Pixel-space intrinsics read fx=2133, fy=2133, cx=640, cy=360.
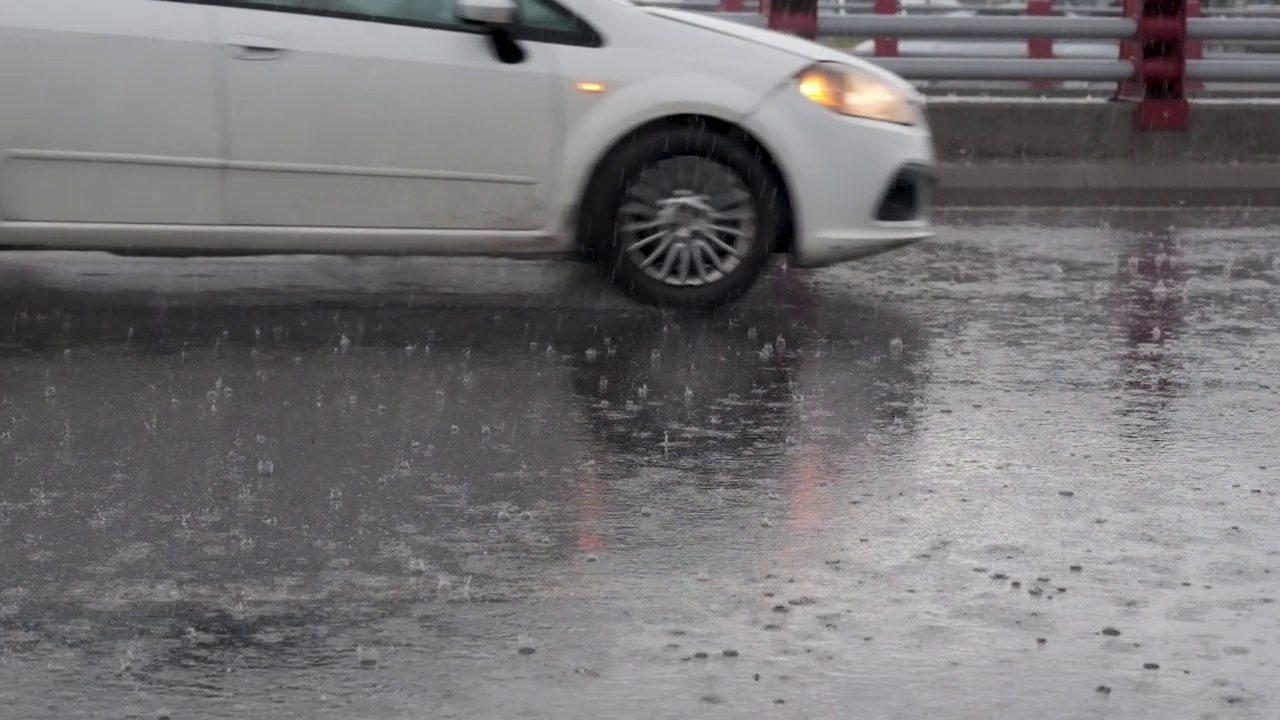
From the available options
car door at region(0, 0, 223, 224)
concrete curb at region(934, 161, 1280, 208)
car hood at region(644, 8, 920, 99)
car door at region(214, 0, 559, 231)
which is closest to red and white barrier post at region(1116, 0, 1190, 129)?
concrete curb at region(934, 161, 1280, 208)

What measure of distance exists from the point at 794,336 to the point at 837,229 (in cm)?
64

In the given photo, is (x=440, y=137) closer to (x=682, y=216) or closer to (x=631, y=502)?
(x=682, y=216)

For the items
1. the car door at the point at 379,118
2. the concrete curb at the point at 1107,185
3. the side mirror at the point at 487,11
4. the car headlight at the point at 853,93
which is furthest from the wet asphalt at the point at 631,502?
the concrete curb at the point at 1107,185

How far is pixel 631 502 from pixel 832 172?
10.6 ft

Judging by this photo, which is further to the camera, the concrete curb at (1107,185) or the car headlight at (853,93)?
the concrete curb at (1107,185)

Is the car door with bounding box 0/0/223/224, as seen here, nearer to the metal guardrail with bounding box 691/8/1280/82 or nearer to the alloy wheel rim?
the alloy wheel rim

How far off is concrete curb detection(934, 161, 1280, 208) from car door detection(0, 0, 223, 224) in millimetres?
5753

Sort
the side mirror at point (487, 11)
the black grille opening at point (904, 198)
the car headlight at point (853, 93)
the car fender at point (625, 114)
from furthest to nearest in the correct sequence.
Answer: the black grille opening at point (904, 198) < the car headlight at point (853, 93) < the car fender at point (625, 114) < the side mirror at point (487, 11)

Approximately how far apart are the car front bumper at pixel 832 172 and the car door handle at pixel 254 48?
5.97ft

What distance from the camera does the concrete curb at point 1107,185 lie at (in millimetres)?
12773

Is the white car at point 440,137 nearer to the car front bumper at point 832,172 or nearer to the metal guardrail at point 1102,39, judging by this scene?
the car front bumper at point 832,172

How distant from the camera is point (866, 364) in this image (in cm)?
729

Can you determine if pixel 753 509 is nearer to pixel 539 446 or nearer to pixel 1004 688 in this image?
pixel 539 446

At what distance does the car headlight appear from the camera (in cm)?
832
